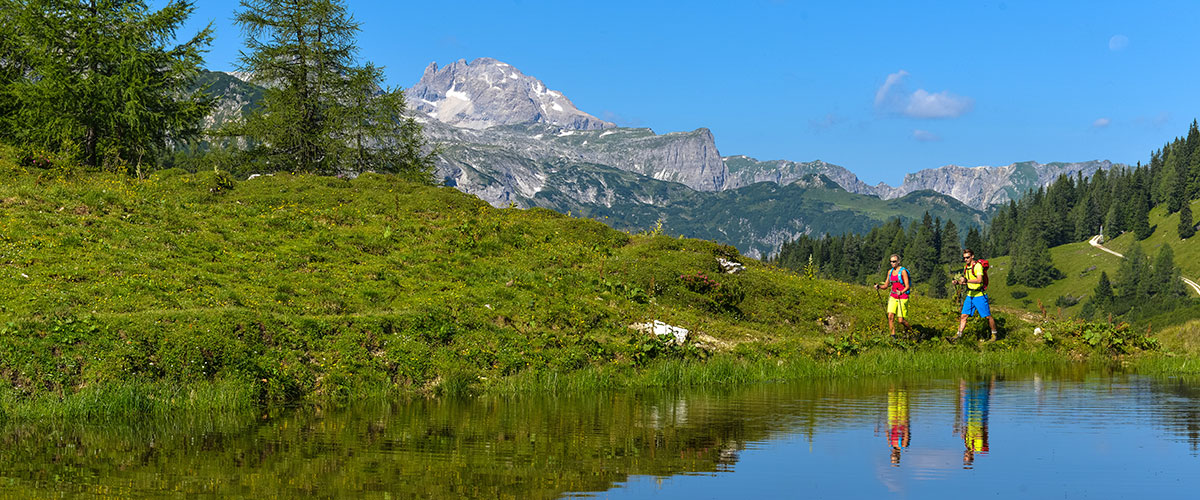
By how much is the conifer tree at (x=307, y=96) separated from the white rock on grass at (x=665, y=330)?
36.6m

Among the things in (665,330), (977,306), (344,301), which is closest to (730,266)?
(977,306)

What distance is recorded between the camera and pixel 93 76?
44.1 meters

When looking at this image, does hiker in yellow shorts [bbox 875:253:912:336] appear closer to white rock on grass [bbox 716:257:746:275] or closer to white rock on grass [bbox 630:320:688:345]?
white rock on grass [bbox 630:320:688:345]

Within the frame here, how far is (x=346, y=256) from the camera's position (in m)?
28.8

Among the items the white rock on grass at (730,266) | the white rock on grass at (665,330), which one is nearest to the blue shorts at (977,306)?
the white rock on grass at (665,330)

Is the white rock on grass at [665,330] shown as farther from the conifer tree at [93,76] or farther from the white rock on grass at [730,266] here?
the conifer tree at [93,76]

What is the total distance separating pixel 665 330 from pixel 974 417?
1044 cm

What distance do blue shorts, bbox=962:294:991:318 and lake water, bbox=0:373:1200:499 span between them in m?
8.67

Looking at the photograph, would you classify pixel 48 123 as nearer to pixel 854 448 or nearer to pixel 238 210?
pixel 238 210

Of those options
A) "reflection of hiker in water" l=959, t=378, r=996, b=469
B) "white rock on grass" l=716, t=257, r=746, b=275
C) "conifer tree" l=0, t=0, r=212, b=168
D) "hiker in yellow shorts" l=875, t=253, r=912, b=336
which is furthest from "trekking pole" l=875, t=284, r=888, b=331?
"conifer tree" l=0, t=0, r=212, b=168

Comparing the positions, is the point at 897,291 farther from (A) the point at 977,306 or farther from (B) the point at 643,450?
(B) the point at 643,450

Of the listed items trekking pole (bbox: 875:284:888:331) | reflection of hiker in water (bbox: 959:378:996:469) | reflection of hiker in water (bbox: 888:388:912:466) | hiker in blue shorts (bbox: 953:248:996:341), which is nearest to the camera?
reflection of hiker in water (bbox: 959:378:996:469)

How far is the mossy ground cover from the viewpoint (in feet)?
56.7

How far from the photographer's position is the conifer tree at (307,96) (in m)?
57.4
